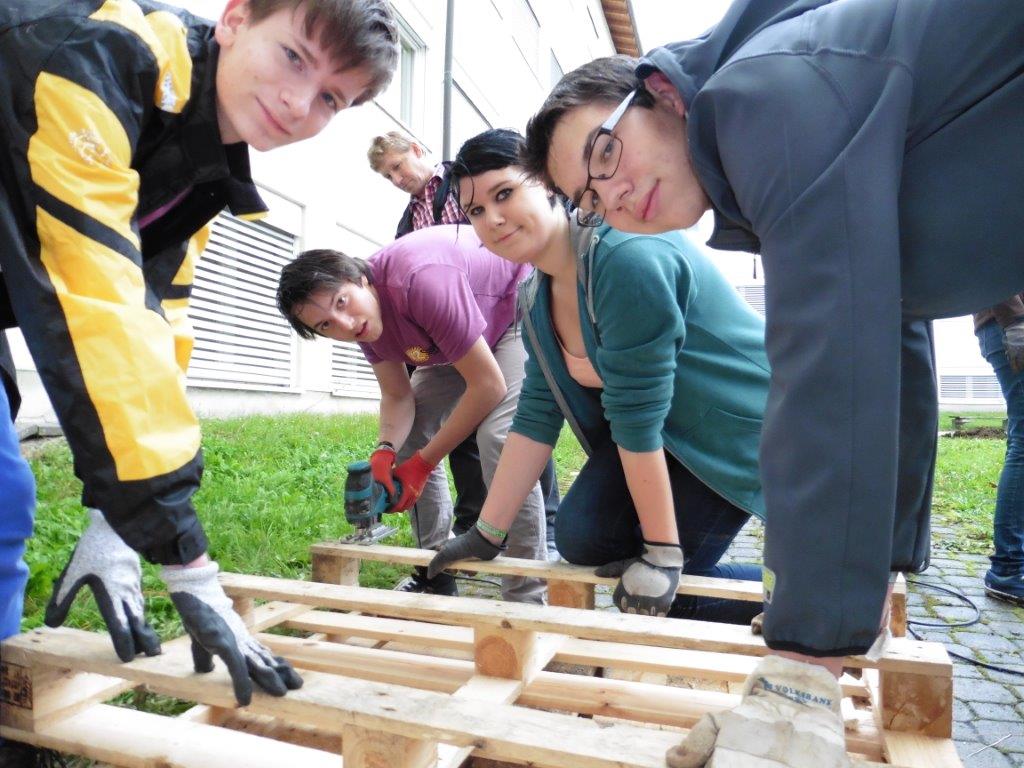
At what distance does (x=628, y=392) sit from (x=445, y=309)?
84cm

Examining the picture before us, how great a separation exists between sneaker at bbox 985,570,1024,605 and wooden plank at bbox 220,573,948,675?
2.08 m

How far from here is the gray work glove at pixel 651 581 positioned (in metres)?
2.13

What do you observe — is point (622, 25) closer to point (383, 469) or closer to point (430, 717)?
point (383, 469)

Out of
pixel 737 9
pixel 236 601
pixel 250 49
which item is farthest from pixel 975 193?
pixel 236 601

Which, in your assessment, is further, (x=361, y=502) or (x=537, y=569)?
(x=361, y=502)

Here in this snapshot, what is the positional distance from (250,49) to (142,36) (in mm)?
208

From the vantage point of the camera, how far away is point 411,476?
9.46 feet

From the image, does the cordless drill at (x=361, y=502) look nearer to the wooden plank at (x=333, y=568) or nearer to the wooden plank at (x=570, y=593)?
the wooden plank at (x=333, y=568)

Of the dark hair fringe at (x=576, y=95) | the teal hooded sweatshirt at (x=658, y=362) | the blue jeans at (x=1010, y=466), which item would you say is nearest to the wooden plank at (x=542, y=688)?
the teal hooded sweatshirt at (x=658, y=362)

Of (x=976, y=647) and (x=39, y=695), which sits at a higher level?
(x=39, y=695)

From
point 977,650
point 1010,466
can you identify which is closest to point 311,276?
point 977,650

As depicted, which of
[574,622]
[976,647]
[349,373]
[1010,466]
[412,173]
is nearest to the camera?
[574,622]

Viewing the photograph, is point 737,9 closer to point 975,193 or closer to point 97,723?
point 975,193

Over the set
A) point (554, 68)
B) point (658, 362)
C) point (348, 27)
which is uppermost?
point (554, 68)
